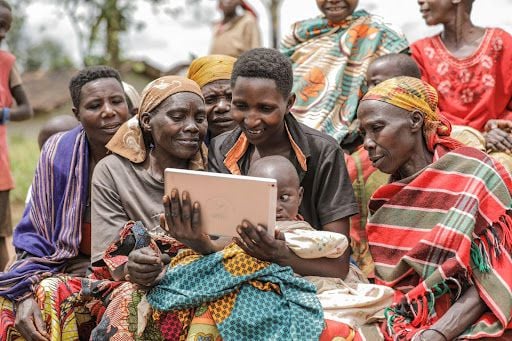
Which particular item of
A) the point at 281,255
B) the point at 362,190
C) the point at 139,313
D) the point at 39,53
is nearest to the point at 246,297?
the point at 281,255

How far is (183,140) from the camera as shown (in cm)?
383

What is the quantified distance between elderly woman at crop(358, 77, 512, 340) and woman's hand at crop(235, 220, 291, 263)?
24.5 inches

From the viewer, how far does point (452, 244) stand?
3.41m

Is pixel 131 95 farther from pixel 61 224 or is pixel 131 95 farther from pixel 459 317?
pixel 459 317

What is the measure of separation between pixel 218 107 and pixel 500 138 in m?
1.71

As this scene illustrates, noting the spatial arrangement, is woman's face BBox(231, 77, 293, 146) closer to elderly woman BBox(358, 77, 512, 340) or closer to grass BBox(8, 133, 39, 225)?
elderly woman BBox(358, 77, 512, 340)

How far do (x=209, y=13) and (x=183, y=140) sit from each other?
1841cm

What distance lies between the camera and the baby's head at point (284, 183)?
3.51m

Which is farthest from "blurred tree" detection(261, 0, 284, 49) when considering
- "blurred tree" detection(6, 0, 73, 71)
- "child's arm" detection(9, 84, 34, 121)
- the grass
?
"blurred tree" detection(6, 0, 73, 71)

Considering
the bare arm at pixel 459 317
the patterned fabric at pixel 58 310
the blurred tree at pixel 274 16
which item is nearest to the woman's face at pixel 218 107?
the patterned fabric at pixel 58 310

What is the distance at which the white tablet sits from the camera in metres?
3.10

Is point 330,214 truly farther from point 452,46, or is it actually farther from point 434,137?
point 452,46

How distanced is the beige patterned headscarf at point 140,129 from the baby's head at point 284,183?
0.55 m

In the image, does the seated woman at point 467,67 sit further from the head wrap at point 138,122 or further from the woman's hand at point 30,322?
the woman's hand at point 30,322
